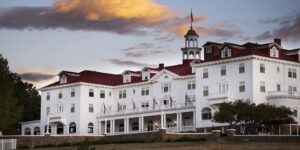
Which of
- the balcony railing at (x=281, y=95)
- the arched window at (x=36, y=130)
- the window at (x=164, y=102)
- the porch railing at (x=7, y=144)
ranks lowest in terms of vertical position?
the porch railing at (x=7, y=144)

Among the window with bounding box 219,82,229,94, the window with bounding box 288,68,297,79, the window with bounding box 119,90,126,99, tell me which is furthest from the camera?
the window with bounding box 119,90,126,99

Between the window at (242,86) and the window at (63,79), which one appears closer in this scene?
the window at (242,86)

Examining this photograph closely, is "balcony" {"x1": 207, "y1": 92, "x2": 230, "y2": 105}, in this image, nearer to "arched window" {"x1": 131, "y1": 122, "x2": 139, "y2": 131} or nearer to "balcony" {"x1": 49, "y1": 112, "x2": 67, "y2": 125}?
"arched window" {"x1": 131, "y1": 122, "x2": 139, "y2": 131}

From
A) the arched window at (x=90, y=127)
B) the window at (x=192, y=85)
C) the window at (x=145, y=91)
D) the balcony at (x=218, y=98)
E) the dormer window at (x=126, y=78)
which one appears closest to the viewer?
the balcony at (x=218, y=98)

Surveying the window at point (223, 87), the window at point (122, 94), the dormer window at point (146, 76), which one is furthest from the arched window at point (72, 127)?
the window at point (223, 87)

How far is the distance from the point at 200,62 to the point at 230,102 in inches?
463

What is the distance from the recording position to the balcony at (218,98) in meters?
95.3

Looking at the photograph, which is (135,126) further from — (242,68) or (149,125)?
(242,68)

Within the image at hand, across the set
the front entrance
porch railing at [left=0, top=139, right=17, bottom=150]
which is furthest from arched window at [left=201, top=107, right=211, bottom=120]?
the front entrance

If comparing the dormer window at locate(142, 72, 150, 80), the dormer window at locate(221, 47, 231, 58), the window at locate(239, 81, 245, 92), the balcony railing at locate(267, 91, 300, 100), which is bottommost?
the balcony railing at locate(267, 91, 300, 100)

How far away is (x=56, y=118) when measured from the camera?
11631 centimetres

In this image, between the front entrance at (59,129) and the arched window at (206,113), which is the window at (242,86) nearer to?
the arched window at (206,113)

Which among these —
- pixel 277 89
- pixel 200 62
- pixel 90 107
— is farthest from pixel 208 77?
pixel 90 107

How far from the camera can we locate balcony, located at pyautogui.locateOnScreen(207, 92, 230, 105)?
313ft
